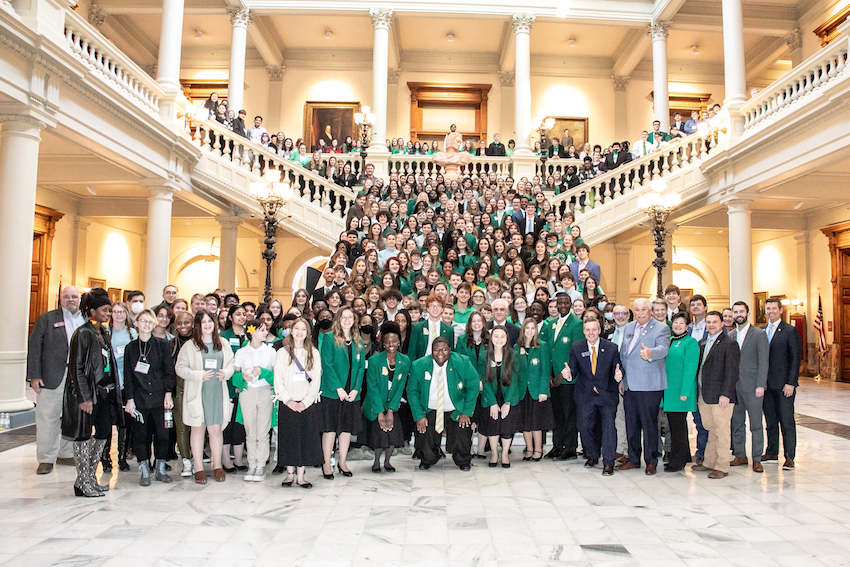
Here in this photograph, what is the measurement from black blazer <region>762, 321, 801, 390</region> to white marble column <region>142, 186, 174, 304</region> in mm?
11416

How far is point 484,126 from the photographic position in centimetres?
2450

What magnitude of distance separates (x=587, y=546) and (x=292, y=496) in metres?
2.61

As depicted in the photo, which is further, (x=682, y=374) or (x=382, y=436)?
(x=682, y=374)

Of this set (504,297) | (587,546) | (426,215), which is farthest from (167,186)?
(587,546)

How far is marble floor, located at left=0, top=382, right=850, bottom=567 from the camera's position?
414 cm

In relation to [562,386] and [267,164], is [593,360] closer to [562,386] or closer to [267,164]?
[562,386]

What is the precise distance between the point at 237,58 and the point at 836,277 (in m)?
18.7

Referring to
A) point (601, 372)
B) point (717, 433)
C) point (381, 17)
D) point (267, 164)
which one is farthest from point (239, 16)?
point (717, 433)

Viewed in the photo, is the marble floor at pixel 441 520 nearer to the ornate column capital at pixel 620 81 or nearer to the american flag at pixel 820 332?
the american flag at pixel 820 332

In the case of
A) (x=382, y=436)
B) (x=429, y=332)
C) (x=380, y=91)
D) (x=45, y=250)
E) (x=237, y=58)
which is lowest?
(x=382, y=436)

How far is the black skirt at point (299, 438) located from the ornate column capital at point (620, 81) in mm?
22438

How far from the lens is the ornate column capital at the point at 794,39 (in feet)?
65.0

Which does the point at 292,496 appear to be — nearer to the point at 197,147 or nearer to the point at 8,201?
the point at 8,201

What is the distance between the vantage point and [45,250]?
52.4 feet
